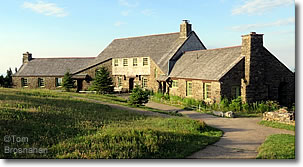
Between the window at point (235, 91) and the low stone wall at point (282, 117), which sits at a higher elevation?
the window at point (235, 91)

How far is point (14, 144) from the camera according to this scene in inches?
394

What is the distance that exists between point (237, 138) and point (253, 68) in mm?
10975

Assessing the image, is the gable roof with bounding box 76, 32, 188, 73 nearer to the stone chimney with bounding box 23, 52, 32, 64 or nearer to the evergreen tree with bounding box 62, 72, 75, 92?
the evergreen tree with bounding box 62, 72, 75, 92

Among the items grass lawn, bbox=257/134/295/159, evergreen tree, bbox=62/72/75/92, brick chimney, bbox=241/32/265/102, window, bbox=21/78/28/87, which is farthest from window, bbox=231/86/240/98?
window, bbox=21/78/28/87

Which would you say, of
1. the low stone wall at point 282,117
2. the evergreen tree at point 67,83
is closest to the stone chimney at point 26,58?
the evergreen tree at point 67,83

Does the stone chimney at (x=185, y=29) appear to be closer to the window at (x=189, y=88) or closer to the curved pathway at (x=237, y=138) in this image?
the window at (x=189, y=88)

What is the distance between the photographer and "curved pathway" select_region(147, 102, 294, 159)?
9.92m

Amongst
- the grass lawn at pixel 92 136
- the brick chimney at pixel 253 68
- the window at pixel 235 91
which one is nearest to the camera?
the grass lawn at pixel 92 136

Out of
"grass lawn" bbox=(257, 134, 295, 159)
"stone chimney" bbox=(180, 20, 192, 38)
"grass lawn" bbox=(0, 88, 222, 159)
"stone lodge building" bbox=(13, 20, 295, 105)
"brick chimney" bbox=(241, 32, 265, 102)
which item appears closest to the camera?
"grass lawn" bbox=(257, 134, 295, 159)

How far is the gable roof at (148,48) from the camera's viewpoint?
111 ft

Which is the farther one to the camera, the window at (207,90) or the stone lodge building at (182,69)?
the window at (207,90)

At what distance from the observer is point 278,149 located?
32.8 ft

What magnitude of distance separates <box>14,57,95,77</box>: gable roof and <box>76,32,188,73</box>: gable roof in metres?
3.15

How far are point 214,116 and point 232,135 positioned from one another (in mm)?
6280
